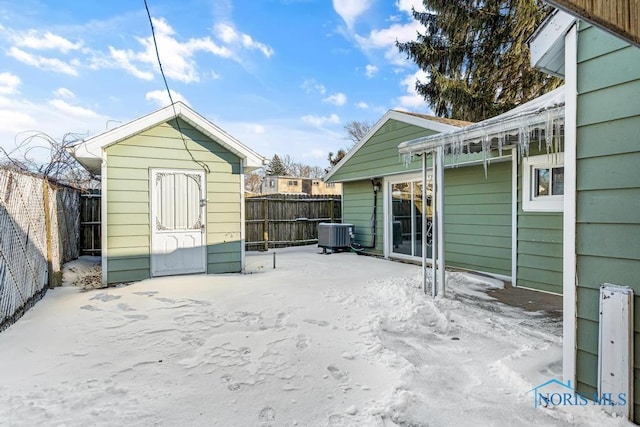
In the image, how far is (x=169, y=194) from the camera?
5383 millimetres

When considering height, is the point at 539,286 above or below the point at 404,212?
→ below

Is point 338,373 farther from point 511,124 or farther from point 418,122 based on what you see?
point 418,122

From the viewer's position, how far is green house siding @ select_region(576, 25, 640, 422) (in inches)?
71.1

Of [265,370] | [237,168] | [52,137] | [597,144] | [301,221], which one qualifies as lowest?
[265,370]

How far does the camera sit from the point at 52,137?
5.20 metres

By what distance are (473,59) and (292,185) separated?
2087 cm

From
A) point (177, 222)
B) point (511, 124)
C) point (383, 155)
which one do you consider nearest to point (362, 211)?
point (383, 155)

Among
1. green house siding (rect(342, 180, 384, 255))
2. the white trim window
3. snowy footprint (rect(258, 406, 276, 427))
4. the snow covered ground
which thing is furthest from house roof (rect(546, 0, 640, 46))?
green house siding (rect(342, 180, 384, 255))

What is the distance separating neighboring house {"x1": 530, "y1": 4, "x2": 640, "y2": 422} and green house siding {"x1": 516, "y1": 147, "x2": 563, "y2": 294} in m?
2.92

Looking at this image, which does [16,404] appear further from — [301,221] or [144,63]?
[301,221]

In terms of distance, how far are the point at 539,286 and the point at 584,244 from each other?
3.28 m

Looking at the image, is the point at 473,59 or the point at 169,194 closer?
the point at 169,194

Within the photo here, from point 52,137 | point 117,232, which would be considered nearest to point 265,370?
point 117,232

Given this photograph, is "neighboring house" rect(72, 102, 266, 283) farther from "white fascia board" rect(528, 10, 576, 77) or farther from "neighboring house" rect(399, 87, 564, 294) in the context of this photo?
"white fascia board" rect(528, 10, 576, 77)
